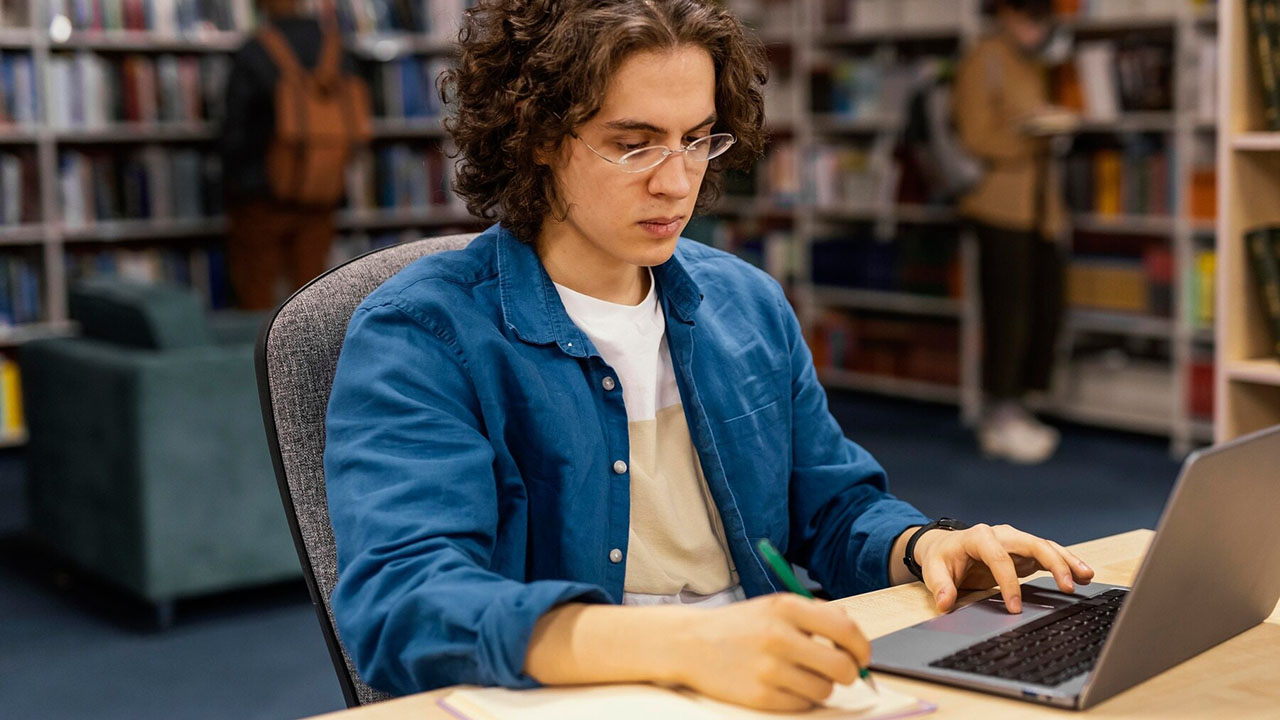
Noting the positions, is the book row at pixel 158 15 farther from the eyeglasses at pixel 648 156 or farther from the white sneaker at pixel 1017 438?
the eyeglasses at pixel 648 156

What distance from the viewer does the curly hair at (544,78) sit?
129 cm

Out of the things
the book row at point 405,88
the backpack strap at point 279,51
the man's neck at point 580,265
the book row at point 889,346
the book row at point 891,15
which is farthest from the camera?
the book row at point 405,88

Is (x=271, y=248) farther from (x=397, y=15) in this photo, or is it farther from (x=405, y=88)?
(x=397, y=15)

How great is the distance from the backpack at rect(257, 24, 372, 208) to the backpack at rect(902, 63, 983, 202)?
2.02 metres

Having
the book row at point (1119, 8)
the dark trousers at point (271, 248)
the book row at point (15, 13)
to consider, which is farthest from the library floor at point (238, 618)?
the book row at point (15, 13)

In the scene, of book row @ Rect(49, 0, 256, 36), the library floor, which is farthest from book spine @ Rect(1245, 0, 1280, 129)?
book row @ Rect(49, 0, 256, 36)

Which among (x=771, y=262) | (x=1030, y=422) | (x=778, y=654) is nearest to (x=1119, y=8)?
(x=1030, y=422)

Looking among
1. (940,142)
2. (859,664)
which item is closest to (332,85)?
(940,142)

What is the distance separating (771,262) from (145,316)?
3.59 metres

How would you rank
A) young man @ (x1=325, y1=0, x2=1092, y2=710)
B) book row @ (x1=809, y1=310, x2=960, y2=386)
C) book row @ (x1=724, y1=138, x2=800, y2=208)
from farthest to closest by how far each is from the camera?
book row @ (x1=724, y1=138, x2=800, y2=208)
book row @ (x1=809, y1=310, x2=960, y2=386)
young man @ (x1=325, y1=0, x2=1092, y2=710)

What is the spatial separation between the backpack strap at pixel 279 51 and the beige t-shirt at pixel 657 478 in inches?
158

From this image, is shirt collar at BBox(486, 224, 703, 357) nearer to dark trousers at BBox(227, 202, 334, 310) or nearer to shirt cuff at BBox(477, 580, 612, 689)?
shirt cuff at BBox(477, 580, 612, 689)

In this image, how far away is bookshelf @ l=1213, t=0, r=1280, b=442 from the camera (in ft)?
9.40

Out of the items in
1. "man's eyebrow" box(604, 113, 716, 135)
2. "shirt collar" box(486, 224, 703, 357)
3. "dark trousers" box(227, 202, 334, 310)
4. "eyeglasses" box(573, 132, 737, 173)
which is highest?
"man's eyebrow" box(604, 113, 716, 135)
